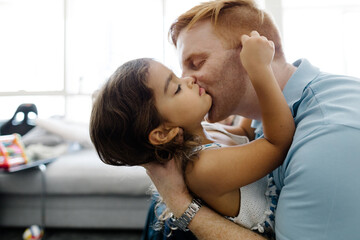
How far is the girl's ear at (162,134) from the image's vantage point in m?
0.93

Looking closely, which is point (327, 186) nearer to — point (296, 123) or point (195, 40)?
point (296, 123)

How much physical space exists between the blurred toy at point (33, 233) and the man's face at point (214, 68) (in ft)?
5.97

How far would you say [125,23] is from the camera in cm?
429

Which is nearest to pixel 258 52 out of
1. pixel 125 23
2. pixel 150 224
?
pixel 150 224

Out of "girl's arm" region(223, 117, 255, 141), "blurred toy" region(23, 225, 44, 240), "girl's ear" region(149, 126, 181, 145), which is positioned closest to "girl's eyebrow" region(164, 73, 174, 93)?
"girl's ear" region(149, 126, 181, 145)

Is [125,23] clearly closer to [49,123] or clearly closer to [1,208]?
[49,123]

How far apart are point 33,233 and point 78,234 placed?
1.12 feet

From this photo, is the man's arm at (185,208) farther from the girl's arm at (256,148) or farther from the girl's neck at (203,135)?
the girl's neck at (203,135)

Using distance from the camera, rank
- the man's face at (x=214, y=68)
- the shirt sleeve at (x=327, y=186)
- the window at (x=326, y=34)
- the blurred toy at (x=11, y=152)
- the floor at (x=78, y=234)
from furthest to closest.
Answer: the window at (x=326, y=34), the floor at (x=78, y=234), the blurred toy at (x=11, y=152), the man's face at (x=214, y=68), the shirt sleeve at (x=327, y=186)

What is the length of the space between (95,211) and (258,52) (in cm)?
193

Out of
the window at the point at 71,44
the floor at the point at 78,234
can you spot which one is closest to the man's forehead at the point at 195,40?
the floor at the point at 78,234

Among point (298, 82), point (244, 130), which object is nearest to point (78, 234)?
point (244, 130)

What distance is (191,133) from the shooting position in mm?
1029

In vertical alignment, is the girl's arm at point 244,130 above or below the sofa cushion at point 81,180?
above
